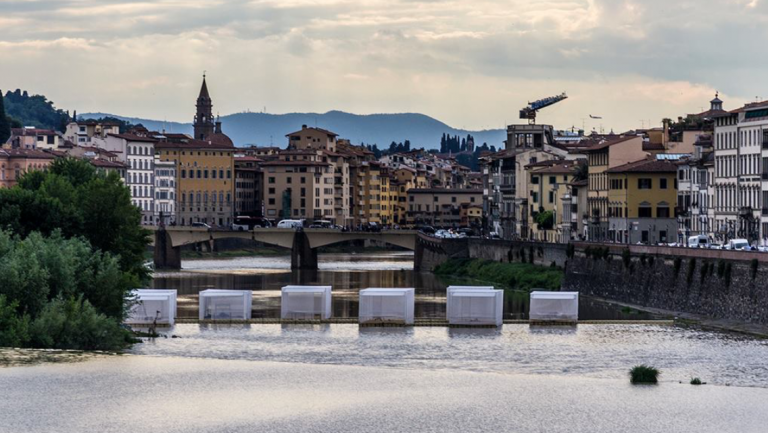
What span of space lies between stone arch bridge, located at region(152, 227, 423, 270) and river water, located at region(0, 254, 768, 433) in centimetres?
7097

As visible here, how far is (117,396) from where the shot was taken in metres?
39.3

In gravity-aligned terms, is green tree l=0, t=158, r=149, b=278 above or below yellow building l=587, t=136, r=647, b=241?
below

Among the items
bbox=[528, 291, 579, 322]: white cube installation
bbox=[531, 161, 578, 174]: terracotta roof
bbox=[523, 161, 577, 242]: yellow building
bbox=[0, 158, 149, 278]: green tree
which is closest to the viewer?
bbox=[0, 158, 149, 278]: green tree

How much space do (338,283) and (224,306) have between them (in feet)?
117

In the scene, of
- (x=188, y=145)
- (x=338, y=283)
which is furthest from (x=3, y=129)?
(x=338, y=283)

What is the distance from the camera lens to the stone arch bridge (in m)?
142

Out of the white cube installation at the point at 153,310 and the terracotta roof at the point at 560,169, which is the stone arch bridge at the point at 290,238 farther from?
the white cube installation at the point at 153,310

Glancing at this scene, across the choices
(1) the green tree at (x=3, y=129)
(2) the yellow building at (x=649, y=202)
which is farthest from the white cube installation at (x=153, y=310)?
(1) the green tree at (x=3, y=129)

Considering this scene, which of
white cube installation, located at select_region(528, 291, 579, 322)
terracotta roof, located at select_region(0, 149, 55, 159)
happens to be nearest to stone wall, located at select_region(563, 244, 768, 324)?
white cube installation, located at select_region(528, 291, 579, 322)

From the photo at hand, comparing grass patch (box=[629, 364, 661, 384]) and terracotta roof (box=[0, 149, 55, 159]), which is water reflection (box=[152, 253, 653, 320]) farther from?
grass patch (box=[629, 364, 661, 384])

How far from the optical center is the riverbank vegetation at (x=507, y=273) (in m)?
98.7

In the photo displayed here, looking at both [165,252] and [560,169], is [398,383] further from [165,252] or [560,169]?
[165,252]

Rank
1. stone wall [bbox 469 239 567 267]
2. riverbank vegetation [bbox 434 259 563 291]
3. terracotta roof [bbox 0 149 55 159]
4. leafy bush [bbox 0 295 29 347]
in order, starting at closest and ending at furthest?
leafy bush [bbox 0 295 29 347] < riverbank vegetation [bbox 434 259 563 291] < stone wall [bbox 469 239 567 267] < terracotta roof [bbox 0 149 55 159]

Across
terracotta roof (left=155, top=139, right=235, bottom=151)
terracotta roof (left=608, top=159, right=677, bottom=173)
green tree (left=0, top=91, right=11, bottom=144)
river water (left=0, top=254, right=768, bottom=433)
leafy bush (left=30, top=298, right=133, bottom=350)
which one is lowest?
river water (left=0, top=254, right=768, bottom=433)
